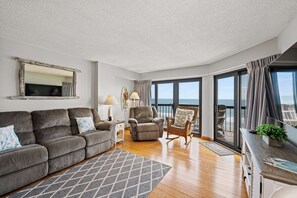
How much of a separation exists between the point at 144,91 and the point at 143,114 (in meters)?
1.15

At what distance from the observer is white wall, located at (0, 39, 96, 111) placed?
238 centimetres


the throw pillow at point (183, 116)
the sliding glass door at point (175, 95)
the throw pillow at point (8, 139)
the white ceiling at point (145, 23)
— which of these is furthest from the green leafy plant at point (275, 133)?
the throw pillow at point (8, 139)

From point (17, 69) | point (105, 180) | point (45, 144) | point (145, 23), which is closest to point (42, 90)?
point (17, 69)

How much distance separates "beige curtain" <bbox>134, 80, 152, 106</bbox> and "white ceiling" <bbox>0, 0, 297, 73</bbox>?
2388 millimetres

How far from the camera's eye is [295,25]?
1647 mm

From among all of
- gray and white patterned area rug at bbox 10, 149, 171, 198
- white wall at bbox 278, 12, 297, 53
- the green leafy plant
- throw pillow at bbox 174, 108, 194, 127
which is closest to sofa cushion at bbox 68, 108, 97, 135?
gray and white patterned area rug at bbox 10, 149, 171, 198

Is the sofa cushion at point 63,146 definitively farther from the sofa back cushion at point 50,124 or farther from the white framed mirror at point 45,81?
the white framed mirror at point 45,81

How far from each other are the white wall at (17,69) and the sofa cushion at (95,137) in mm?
1115

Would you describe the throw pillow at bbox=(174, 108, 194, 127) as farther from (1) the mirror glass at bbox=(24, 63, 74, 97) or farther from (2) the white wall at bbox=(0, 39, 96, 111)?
(1) the mirror glass at bbox=(24, 63, 74, 97)

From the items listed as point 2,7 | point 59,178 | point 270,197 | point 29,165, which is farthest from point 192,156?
point 2,7

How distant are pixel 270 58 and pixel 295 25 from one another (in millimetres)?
621

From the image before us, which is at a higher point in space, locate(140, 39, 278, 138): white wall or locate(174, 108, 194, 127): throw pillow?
locate(140, 39, 278, 138): white wall

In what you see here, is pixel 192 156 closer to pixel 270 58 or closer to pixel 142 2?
pixel 270 58

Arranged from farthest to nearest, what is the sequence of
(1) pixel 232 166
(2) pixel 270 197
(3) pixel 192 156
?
(3) pixel 192 156 → (1) pixel 232 166 → (2) pixel 270 197
